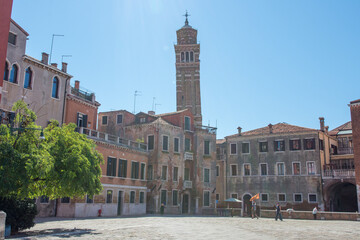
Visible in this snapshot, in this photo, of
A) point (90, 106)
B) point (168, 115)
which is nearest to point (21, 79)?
point (90, 106)

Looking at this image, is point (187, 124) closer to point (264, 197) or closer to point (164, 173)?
point (164, 173)

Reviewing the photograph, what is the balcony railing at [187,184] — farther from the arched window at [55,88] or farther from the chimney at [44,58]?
the chimney at [44,58]

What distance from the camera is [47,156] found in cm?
1593

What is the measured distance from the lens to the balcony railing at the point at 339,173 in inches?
1500

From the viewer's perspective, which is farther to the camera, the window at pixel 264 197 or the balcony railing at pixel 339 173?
the window at pixel 264 197

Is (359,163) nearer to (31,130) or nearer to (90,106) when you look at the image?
(90,106)

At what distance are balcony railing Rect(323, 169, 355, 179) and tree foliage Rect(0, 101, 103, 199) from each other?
94.6 feet

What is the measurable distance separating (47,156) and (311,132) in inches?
1277

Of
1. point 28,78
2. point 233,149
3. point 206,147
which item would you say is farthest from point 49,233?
point 233,149

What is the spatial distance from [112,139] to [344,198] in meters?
28.3

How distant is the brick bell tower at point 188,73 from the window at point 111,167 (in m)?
26.4

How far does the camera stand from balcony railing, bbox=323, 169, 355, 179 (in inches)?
1500

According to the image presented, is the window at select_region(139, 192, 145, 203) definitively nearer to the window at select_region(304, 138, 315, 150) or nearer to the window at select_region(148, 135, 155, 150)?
the window at select_region(148, 135, 155, 150)

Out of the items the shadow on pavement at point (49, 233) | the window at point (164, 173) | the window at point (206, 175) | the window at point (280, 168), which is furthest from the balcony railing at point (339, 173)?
the shadow on pavement at point (49, 233)
